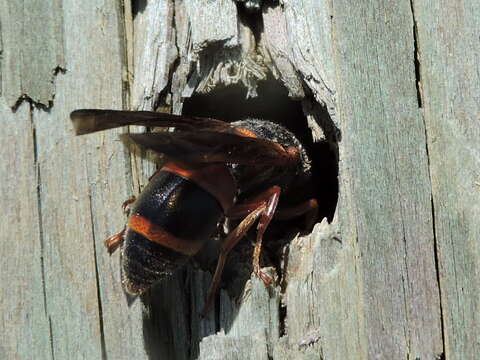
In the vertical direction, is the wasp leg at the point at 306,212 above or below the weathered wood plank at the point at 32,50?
below

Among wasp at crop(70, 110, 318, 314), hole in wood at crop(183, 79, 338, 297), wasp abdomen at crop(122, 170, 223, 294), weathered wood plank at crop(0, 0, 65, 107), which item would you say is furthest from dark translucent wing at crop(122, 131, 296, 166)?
weathered wood plank at crop(0, 0, 65, 107)

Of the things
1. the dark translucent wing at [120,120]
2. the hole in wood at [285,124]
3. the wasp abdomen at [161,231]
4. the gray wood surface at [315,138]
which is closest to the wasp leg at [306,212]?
the hole in wood at [285,124]

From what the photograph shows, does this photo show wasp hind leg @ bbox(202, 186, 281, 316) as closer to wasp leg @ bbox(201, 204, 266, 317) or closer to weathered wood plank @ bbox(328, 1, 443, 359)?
wasp leg @ bbox(201, 204, 266, 317)

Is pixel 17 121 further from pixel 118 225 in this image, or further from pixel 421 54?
pixel 421 54

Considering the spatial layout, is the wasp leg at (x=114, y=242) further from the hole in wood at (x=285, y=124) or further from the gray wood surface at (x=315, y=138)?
the hole in wood at (x=285, y=124)

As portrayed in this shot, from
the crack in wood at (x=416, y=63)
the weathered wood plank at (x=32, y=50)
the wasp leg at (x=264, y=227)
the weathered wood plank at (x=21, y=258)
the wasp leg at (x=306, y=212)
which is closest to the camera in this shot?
the crack in wood at (x=416, y=63)

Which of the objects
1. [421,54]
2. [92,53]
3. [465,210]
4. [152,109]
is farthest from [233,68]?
[465,210]

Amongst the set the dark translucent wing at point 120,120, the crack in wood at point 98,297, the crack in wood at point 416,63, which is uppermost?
the crack in wood at point 416,63
